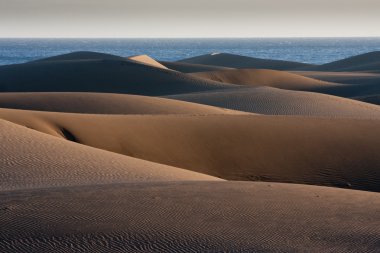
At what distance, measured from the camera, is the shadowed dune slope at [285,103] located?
1740cm

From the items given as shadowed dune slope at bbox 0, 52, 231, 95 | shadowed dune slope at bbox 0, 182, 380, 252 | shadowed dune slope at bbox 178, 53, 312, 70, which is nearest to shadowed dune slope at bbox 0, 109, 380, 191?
shadowed dune slope at bbox 0, 182, 380, 252

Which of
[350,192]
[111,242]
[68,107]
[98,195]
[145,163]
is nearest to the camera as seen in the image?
[111,242]

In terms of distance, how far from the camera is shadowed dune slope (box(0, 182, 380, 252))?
3949 millimetres

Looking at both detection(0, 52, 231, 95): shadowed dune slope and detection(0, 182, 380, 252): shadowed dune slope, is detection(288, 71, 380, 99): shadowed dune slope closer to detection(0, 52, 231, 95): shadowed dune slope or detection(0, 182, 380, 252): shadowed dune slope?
detection(0, 52, 231, 95): shadowed dune slope

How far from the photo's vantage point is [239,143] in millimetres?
10430

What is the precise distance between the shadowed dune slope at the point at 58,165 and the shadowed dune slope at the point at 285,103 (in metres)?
9.51

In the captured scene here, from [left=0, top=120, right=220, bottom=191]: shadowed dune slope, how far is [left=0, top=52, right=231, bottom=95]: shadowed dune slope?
14.6 metres

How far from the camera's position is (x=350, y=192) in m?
6.07

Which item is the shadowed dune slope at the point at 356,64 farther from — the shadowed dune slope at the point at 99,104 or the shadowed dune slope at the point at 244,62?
the shadowed dune slope at the point at 99,104

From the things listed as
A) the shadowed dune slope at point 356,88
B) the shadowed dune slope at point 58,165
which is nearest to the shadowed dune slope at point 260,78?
the shadowed dune slope at point 356,88

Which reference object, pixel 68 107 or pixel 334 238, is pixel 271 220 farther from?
pixel 68 107

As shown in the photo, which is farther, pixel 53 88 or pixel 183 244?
pixel 53 88

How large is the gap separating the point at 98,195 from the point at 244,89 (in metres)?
16.4

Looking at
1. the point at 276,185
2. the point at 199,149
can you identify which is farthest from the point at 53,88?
the point at 276,185
